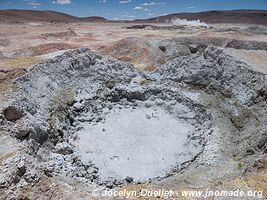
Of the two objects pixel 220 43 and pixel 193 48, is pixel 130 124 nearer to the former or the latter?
pixel 193 48

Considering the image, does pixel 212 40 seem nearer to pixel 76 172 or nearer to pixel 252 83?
pixel 252 83

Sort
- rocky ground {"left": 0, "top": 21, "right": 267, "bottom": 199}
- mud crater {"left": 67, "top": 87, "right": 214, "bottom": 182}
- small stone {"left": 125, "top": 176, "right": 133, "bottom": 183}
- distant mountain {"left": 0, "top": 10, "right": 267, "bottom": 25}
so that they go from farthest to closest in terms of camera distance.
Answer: distant mountain {"left": 0, "top": 10, "right": 267, "bottom": 25}
mud crater {"left": 67, "top": 87, "right": 214, "bottom": 182}
small stone {"left": 125, "top": 176, "right": 133, "bottom": 183}
rocky ground {"left": 0, "top": 21, "right": 267, "bottom": 199}

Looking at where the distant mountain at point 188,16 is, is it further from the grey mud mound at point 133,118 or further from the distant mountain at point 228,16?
the grey mud mound at point 133,118

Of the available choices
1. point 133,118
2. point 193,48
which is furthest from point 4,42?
point 133,118

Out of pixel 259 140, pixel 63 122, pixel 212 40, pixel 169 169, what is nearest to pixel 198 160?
pixel 169 169

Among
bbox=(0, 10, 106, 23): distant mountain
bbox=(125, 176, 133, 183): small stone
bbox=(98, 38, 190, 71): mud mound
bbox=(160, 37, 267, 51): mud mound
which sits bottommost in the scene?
bbox=(125, 176, 133, 183): small stone

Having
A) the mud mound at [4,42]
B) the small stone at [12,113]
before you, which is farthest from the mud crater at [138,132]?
the mud mound at [4,42]

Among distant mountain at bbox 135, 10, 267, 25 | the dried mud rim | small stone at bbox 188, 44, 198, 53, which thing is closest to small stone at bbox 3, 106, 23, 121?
the dried mud rim

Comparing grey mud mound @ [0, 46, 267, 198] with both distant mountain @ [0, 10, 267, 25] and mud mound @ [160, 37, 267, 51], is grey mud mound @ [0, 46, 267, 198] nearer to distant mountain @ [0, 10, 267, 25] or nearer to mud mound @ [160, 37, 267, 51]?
mud mound @ [160, 37, 267, 51]
